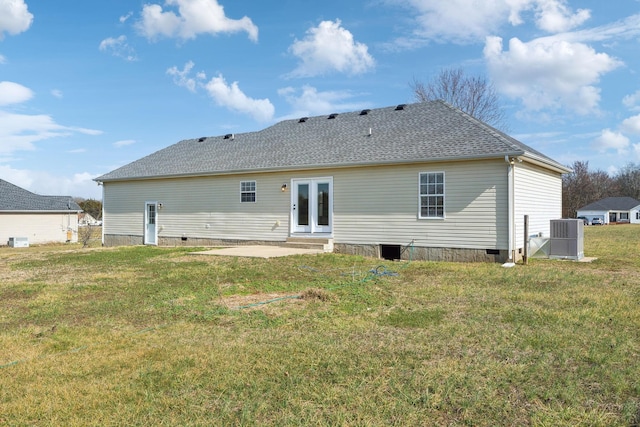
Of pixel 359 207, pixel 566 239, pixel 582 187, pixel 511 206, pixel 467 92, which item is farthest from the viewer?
pixel 582 187

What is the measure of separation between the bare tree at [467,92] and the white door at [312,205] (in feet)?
60.8

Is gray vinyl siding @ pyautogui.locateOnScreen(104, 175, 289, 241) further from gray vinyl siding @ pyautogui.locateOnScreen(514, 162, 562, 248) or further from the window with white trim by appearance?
gray vinyl siding @ pyautogui.locateOnScreen(514, 162, 562, 248)

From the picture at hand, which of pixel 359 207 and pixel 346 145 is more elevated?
pixel 346 145

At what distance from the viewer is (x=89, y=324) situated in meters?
5.47

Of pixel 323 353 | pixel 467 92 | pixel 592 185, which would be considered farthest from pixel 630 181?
pixel 323 353

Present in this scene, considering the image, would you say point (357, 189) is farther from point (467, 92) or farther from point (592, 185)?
point (592, 185)

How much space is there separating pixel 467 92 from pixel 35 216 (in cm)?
3201

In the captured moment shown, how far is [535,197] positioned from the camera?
44.8 ft

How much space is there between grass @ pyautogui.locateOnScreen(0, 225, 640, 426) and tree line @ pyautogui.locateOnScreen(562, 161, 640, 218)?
55637mm

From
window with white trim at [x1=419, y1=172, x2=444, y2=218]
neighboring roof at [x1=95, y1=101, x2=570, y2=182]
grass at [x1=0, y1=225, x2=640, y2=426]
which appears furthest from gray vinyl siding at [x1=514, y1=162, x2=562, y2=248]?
grass at [x1=0, y1=225, x2=640, y2=426]

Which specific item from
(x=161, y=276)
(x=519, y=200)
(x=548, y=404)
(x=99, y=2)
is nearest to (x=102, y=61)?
(x=99, y=2)

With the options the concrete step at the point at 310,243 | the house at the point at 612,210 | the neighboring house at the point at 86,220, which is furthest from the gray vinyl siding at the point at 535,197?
the house at the point at 612,210

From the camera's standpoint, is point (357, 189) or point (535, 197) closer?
point (535, 197)

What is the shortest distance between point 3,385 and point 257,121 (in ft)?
79.3
